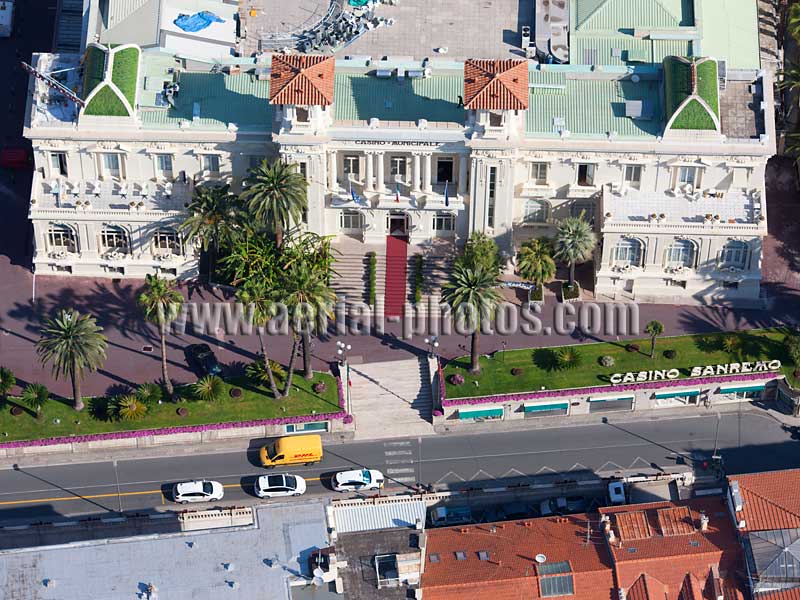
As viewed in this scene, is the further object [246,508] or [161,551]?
[246,508]

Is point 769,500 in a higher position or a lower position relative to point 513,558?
higher

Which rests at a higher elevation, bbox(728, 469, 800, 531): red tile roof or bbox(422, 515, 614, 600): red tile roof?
bbox(728, 469, 800, 531): red tile roof

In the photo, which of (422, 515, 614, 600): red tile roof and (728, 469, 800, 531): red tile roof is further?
(728, 469, 800, 531): red tile roof

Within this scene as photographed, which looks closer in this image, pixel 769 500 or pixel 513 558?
pixel 513 558

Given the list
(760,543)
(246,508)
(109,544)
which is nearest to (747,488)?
(760,543)

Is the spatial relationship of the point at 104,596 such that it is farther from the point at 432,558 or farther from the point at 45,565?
the point at 432,558
